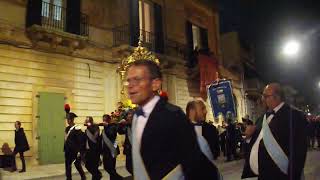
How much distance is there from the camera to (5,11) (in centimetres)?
1385

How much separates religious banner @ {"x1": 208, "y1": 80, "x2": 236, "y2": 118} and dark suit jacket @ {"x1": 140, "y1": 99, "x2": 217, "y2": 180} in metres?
9.19

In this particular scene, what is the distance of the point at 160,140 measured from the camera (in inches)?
94.7

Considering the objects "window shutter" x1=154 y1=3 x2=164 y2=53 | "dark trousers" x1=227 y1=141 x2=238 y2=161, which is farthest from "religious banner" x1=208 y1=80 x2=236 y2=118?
"window shutter" x1=154 y1=3 x2=164 y2=53

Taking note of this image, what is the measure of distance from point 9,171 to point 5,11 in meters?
5.35

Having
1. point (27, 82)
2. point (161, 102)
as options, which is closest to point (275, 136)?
point (161, 102)

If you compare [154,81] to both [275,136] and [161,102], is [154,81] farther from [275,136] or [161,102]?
[275,136]

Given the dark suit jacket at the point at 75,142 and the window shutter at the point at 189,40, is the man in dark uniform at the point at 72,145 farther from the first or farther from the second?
the window shutter at the point at 189,40

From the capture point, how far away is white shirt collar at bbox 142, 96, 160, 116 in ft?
8.41

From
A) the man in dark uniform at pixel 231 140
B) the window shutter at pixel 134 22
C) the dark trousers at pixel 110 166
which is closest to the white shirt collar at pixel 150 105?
the dark trousers at pixel 110 166

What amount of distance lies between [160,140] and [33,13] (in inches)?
519

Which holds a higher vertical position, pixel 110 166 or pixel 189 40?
pixel 189 40

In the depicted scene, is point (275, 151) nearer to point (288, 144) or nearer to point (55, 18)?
point (288, 144)

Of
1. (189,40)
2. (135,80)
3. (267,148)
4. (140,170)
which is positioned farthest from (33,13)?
(140,170)

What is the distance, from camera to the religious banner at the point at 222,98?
11.6 m
